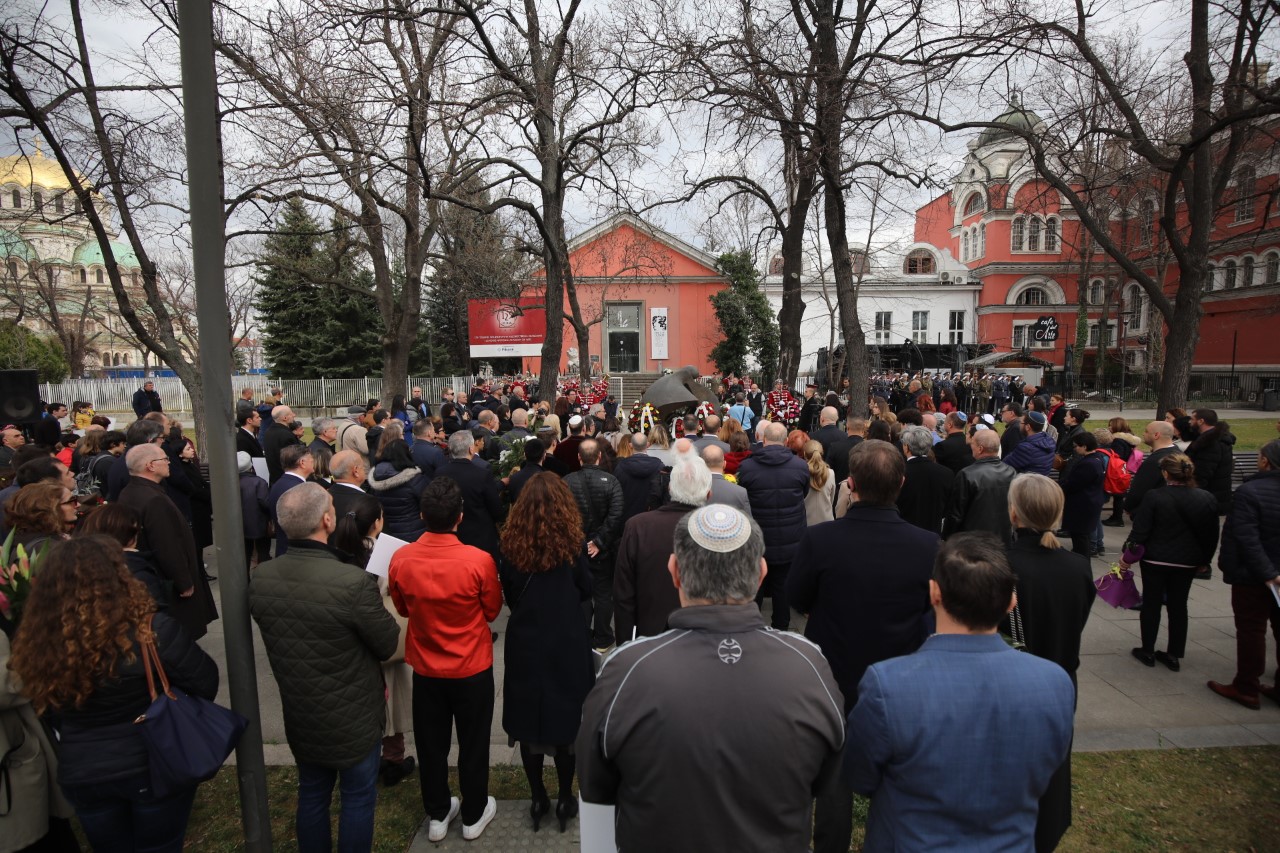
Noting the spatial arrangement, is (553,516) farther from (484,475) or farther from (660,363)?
A: (660,363)

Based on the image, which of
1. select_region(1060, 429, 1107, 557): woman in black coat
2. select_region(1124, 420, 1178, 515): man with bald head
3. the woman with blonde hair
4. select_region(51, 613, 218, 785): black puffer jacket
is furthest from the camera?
select_region(1060, 429, 1107, 557): woman in black coat

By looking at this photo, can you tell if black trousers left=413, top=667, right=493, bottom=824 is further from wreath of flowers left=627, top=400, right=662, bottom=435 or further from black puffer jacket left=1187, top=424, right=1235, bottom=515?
black puffer jacket left=1187, top=424, right=1235, bottom=515

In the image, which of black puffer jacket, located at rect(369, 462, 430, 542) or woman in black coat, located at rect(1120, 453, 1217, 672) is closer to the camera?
woman in black coat, located at rect(1120, 453, 1217, 672)

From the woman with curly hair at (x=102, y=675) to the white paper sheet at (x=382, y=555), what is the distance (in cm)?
119

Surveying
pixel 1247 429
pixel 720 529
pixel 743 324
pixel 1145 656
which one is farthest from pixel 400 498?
pixel 743 324

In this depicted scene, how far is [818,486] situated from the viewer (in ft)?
21.1

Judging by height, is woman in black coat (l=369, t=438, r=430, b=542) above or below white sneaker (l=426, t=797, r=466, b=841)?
above

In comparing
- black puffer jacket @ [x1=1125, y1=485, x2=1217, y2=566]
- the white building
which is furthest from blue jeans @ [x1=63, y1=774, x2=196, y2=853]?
the white building

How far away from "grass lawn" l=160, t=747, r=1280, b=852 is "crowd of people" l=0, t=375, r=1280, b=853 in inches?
12.6

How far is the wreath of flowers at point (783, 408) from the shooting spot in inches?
562

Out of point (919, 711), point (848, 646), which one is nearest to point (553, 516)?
point (848, 646)

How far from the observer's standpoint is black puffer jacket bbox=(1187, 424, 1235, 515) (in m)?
7.62

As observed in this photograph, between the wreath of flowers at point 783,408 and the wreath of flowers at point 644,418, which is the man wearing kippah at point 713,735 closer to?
the wreath of flowers at point 644,418

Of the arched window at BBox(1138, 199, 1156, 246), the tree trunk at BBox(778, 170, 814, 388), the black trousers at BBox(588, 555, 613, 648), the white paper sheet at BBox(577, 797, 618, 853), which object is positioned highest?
the arched window at BBox(1138, 199, 1156, 246)
